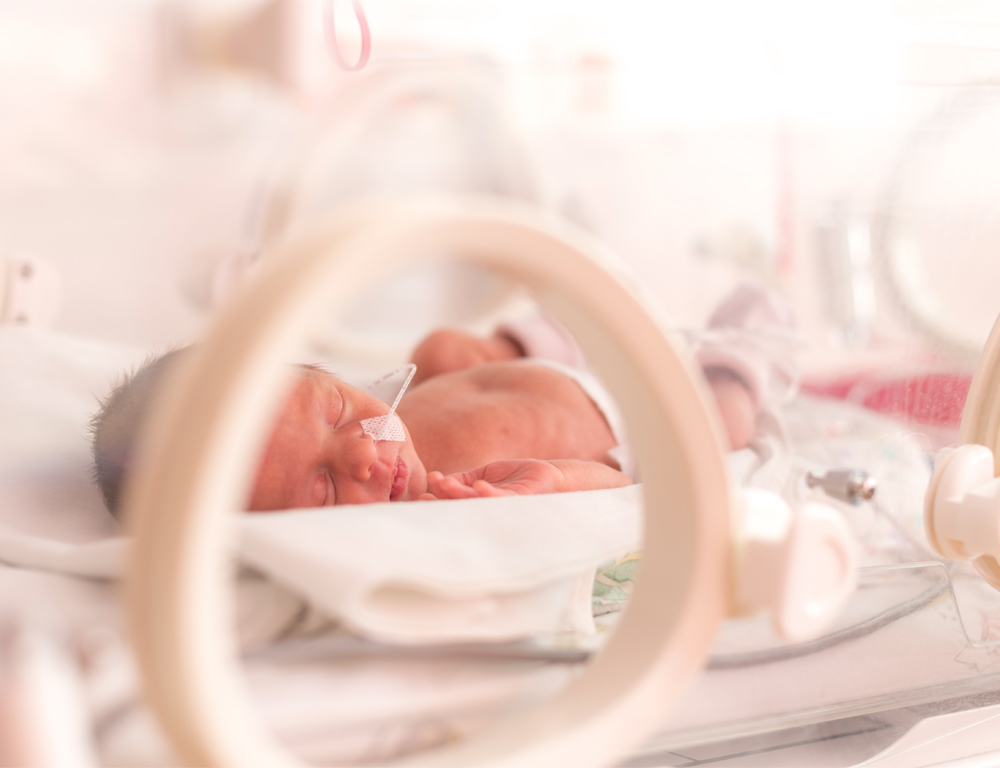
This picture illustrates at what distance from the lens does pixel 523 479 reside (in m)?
0.65

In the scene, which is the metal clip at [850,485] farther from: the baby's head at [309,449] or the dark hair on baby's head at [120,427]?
the dark hair on baby's head at [120,427]

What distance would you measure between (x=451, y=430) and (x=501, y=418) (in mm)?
58

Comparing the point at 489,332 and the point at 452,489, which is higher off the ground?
the point at 489,332

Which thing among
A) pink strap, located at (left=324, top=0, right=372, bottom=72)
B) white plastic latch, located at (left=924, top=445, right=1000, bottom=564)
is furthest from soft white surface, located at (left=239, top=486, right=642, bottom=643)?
pink strap, located at (left=324, top=0, right=372, bottom=72)

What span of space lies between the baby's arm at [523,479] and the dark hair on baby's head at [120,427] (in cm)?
23

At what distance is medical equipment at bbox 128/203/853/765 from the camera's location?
0.31 meters

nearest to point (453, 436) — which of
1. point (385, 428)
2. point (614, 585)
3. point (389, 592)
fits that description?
point (385, 428)

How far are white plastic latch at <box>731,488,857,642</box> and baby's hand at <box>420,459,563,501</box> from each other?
0.22 meters

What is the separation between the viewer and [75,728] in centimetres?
37

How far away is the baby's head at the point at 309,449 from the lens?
24.3 inches

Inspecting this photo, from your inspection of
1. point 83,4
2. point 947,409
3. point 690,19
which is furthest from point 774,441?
point 83,4

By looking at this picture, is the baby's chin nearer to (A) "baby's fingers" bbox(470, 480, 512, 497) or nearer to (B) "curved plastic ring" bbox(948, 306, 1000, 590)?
(A) "baby's fingers" bbox(470, 480, 512, 497)

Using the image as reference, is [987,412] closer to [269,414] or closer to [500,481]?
[500,481]

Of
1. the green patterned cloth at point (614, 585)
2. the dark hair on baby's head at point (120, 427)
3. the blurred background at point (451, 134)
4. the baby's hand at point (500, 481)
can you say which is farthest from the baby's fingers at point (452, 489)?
the blurred background at point (451, 134)
